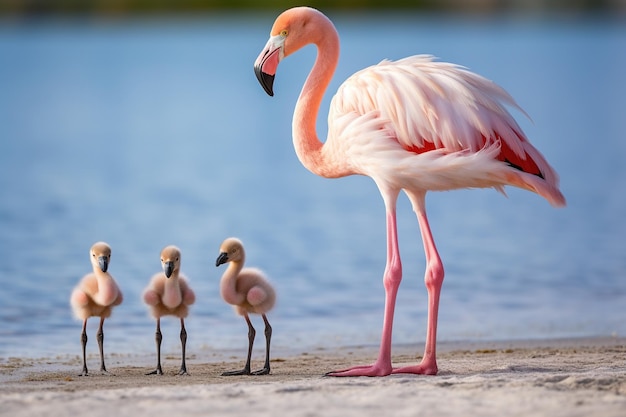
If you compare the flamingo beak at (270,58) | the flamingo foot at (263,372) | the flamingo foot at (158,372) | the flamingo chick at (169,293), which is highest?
the flamingo beak at (270,58)

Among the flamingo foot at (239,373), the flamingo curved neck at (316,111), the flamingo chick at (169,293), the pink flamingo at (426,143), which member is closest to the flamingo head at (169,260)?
the flamingo chick at (169,293)

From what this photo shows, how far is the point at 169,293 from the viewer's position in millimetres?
7824

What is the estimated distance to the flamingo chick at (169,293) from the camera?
7.77 m

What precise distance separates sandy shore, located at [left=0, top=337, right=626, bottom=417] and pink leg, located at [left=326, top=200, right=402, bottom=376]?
0.51 feet

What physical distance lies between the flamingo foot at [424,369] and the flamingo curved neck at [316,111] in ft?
4.25

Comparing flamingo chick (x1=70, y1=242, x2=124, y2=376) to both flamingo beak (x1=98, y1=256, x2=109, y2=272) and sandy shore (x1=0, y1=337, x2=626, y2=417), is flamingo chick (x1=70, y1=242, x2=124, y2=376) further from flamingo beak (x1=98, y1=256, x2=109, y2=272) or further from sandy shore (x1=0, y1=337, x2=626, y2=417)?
sandy shore (x1=0, y1=337, x2=626, y2=417)

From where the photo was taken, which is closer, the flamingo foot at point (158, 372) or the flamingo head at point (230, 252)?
the flamingo foot at point (158, 372)

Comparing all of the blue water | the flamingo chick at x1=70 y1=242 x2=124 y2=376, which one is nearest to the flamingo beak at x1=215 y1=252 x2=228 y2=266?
the flamingo chick at x1=70 y1=242 x2=124 y2=376

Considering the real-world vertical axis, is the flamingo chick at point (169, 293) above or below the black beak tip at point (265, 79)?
below

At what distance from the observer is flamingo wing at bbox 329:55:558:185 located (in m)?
7.10

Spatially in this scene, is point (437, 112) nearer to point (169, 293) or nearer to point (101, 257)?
point (169, 293)

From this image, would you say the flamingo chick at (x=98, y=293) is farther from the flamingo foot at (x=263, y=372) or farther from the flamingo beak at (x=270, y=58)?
the flamingo beak at (x=270, y=58)

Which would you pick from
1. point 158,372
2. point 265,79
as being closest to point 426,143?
point 265,79

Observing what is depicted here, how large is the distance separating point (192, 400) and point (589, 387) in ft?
6.66
